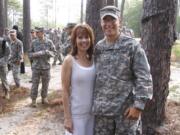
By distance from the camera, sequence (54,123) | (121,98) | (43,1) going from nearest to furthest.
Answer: (121,98)
(54,123)
(43,1)

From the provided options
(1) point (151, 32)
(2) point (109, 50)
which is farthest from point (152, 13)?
(2) point (109, 50)

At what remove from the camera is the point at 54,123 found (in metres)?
7.97

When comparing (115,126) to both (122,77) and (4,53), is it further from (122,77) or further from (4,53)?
(4,53)

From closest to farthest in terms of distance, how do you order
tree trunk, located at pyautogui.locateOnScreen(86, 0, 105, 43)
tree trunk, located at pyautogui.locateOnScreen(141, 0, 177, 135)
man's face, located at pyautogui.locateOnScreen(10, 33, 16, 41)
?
tree trunk, located at pyautogui.locateOnScreen(141, 0, 177, 135)
tree trunk, located at pyautogui.locateOnScreen(86, 0, 105, 43)
man's face, located at pyautogui.locateOnScreen(10, 33, 16, 41)

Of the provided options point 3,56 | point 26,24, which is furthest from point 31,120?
point 26,24

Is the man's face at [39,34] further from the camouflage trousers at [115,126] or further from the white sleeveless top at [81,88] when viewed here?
the camouflage trousers at [115,126]

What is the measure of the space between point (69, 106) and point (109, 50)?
2.46ft

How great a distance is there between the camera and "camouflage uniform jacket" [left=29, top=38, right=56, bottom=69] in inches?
364

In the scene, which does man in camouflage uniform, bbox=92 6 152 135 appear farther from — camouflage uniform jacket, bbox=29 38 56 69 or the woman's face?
camouflage uniform jacket, bbox=29 38 56 69

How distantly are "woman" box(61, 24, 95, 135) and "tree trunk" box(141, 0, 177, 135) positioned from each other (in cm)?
214

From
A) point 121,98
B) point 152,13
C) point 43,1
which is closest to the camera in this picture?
point 121,98

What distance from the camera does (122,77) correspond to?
3.68 m

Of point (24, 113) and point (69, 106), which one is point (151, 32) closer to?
point (69, 106)

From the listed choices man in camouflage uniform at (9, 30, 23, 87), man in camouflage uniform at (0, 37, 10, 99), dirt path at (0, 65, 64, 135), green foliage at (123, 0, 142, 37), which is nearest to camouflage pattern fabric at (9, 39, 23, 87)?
man in camouflage uniform at (9, 30, 23, 87)
